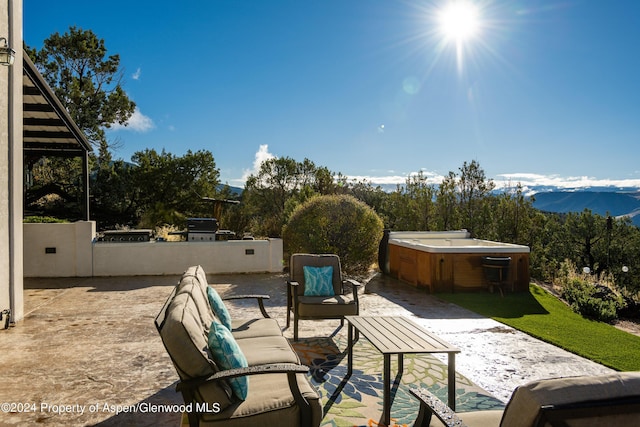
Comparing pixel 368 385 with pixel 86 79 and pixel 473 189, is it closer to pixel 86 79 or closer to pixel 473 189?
pixel 473 189

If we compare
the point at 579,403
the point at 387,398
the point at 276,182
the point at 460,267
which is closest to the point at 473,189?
the point at 460,267

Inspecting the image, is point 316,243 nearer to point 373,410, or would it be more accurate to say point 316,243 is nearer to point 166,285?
point 166,285

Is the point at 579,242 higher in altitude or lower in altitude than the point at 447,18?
lower

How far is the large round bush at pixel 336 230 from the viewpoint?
9203 millimetres

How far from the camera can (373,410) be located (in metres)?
3.09

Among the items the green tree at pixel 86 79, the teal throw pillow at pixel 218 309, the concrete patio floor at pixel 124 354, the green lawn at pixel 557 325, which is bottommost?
the green lawn at pixel 557 325

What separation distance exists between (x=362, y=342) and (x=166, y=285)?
4.71 meters

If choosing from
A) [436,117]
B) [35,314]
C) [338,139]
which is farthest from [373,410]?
[338,139]

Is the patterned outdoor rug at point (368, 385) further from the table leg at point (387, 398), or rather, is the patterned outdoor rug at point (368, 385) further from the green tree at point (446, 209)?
the green tree at point (446, 209)

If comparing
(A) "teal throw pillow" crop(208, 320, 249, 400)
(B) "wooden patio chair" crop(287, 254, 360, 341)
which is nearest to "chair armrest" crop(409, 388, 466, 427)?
(A) "teal throw pillow" crop(208, 320, 249, 400)

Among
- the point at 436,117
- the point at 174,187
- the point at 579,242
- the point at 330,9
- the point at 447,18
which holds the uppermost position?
the point at 330,9

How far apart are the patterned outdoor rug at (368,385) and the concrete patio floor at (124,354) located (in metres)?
0.26

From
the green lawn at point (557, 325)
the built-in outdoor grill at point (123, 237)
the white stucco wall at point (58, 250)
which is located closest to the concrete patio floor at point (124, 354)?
the green lawn at point (557, 325)

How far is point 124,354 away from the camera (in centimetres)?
425
